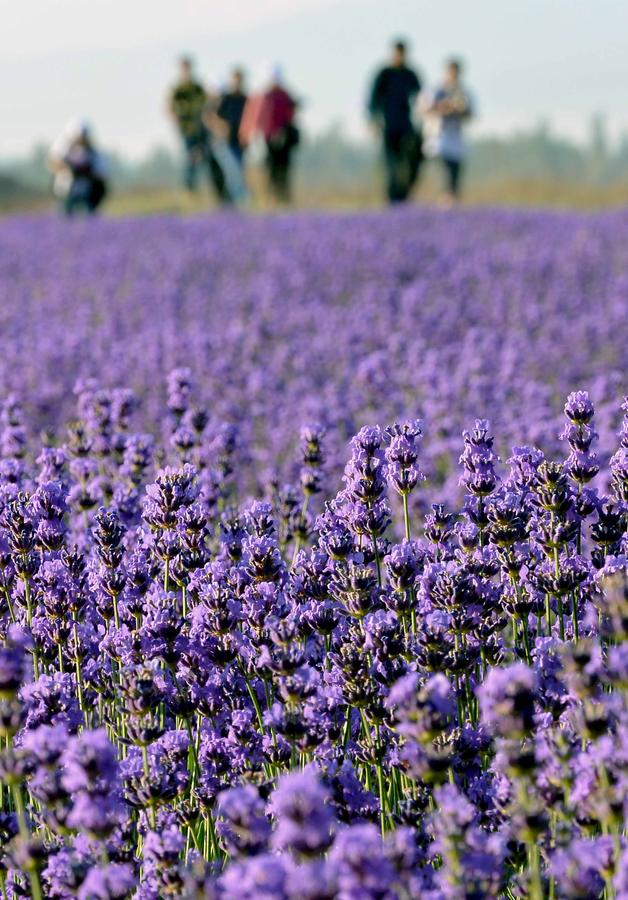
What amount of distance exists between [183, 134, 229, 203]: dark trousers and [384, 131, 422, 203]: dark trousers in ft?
11.7

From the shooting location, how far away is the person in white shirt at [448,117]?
17.3 m

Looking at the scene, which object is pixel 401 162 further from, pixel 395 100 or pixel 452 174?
pixel 395 100

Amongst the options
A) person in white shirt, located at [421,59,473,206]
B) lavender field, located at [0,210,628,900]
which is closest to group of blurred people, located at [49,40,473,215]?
person in white shirt, located at [421,59,473,206]

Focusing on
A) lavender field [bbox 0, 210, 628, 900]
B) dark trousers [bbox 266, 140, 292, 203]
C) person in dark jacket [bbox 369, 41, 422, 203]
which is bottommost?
lavender field [bbox 0, 210, 628, 900]

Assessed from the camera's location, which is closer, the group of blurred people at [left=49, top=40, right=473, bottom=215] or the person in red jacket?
the group of blurred people at [left=49, top=40, right=473, bottom=215]

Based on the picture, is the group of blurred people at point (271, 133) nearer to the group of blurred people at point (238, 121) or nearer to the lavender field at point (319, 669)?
the group of blurred people at point (238, 121)

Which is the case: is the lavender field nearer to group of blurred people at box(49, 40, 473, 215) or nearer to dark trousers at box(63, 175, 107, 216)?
group of blurred people at box(49, 40, 473, 215)

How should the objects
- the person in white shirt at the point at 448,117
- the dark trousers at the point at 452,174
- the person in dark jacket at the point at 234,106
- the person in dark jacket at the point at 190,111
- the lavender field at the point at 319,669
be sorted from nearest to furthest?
the lavender field at the point at 319,669 < the person in white shirt at the point at 448,117 < the dark trousers at the point at 452,174 < the person in dark jacket at the point at 234,106 < the person in dark jacket at the point at 190,111

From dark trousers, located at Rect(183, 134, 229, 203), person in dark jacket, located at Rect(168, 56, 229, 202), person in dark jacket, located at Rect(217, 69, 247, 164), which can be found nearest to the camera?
person in dark jacket, located at Rect(217, 69, 247, 164)

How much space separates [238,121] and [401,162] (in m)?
2.75

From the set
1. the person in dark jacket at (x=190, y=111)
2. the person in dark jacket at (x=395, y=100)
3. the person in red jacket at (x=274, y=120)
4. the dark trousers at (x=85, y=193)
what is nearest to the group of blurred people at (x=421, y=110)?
the person in dark jacket at (x=395, y=100)

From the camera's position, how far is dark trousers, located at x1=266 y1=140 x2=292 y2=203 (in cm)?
1981

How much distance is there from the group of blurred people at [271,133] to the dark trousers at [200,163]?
2 centimetres

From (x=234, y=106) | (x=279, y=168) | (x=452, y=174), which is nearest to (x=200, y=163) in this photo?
(x=279, y=168)
